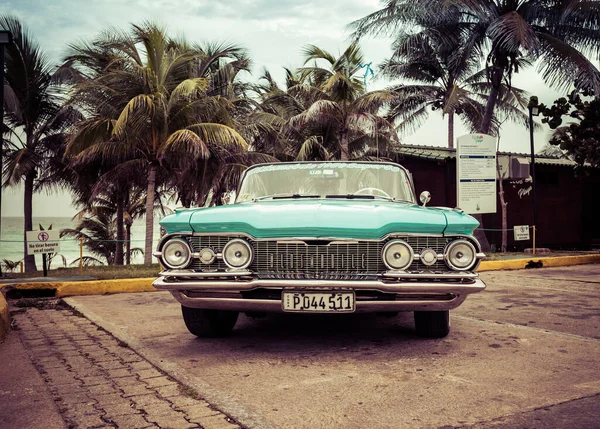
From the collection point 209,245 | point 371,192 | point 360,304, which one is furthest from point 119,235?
point 360,304

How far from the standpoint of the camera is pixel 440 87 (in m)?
21.7

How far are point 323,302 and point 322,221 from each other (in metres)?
0.52

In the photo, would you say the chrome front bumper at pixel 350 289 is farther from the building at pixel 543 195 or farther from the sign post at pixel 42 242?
the building at pixel 543 195

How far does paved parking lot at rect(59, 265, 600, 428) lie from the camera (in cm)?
268

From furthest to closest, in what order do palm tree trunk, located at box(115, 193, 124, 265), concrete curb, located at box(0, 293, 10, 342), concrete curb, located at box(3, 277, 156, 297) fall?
palm tree trunk, located at box(115, 193, 124, 265) → concrete curb, located at box(3, 277, 156, 297) → concrete curb, located at box(0, 293, 10, 342)

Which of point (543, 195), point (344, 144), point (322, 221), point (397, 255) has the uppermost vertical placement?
point (344, 144)

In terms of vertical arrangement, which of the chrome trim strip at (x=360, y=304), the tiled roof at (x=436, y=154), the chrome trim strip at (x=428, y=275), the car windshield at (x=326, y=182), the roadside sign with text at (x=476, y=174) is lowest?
the chrome trim strip at (x=360, y=304)

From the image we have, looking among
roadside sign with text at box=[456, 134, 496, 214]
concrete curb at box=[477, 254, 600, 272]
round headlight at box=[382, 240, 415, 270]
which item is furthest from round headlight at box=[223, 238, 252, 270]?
roadside sign with text at box=[456, 134, 496, 214]

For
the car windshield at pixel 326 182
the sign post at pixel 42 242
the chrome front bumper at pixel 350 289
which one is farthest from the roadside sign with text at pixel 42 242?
the chrome front bumper at pixel 350 289

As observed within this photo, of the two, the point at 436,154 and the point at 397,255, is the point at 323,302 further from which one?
the point at 436,154

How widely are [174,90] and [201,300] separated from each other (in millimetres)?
11087

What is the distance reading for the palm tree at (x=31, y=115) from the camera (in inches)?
751

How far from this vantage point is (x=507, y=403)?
2818mm

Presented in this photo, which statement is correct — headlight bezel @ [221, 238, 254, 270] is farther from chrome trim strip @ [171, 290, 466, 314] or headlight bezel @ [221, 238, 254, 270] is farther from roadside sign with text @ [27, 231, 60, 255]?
roadside sign with text @ [27, 231, 60, 255]
